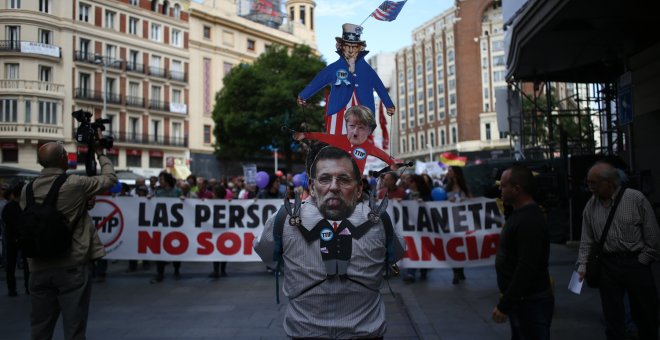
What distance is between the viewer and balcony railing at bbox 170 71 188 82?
154 feet

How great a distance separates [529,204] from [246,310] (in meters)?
4.60

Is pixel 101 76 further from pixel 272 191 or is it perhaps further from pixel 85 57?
pixel 272 191

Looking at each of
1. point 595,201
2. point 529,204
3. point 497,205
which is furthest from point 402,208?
point 529,204

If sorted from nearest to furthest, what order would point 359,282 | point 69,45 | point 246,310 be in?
1. point 359,282
2. point 246,310
3. point 69,45

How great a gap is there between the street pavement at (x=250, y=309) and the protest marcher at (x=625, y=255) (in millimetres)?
1495

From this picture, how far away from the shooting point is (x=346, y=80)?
473 cm

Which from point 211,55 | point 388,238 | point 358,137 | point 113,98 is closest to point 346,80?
point 358,137

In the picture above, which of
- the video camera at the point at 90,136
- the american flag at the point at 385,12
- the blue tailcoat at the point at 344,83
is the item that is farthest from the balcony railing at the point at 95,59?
the american flag at the point at 385,12

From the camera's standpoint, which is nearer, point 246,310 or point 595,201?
point 595,201

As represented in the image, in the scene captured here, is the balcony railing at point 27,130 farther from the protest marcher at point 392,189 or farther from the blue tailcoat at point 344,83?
the blue tailcoat at point 344,83

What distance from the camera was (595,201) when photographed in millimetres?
4461

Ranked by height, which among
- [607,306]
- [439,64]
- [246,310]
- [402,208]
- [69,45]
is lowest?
[246,310]

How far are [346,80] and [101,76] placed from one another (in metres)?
42.0

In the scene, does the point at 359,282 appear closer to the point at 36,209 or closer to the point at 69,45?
the point at 36,209
